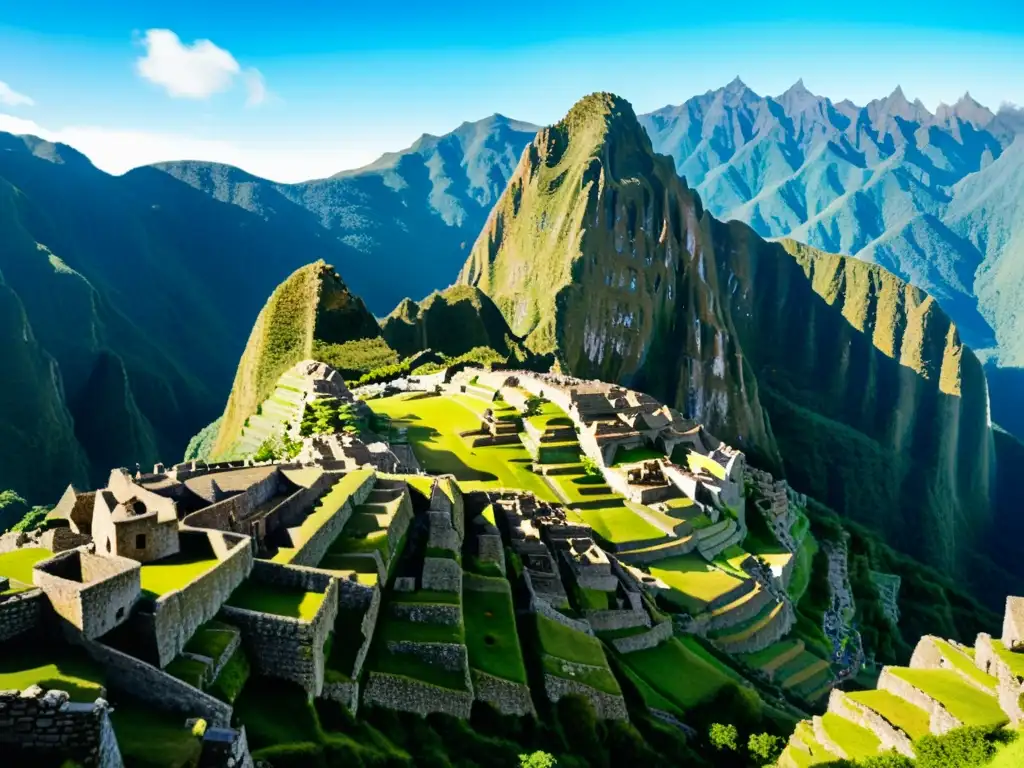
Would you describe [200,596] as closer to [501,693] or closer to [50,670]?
[50,670]

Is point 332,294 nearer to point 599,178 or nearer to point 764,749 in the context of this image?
point 599,178

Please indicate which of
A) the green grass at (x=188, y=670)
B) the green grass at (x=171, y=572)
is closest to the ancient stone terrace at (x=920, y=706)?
the green grass at (x=188, y=670)

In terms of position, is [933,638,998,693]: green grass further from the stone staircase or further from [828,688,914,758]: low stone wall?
[828,688,914,758]: low stone wall

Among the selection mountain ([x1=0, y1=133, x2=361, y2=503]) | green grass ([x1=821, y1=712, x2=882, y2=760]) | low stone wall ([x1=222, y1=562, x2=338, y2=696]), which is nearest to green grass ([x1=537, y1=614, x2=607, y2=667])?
green grass ([x1=821, y1=712, x2=882, y2=760])

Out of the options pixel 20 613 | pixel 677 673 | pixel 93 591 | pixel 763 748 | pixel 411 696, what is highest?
pixel 93 591

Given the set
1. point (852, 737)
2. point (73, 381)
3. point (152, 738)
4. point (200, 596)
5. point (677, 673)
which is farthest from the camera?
point (73, 381)

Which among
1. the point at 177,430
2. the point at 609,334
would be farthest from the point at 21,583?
the point at 609,334

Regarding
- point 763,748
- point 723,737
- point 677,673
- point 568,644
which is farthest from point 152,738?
point 677,673
